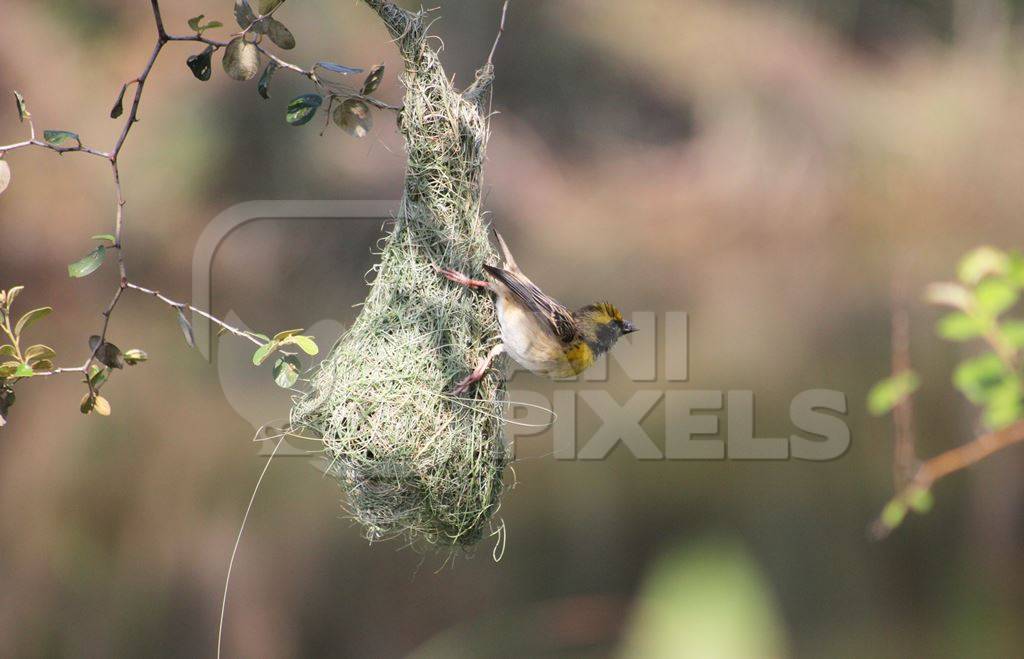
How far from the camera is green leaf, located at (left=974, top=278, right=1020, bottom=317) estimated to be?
947 mm

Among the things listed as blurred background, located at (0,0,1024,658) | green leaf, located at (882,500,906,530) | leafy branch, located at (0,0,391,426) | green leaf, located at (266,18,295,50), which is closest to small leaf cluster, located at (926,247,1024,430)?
green leaf, located at (882,500,906,530)

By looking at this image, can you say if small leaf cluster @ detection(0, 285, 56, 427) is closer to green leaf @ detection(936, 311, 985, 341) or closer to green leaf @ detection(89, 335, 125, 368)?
green leaf @ detection(89, 335, 125, 368)

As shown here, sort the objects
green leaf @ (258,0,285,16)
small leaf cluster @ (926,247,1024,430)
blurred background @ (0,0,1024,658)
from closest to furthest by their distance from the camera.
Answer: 1. small leaf cluster @ (926,247,1024,430)
2. green leaf @ (258,0,285,16)
3. blurred background @ (0,0,1024,658)

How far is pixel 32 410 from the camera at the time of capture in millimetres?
7812

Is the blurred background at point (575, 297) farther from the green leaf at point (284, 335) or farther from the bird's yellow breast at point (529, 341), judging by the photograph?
the green leaf at point (284, 335)

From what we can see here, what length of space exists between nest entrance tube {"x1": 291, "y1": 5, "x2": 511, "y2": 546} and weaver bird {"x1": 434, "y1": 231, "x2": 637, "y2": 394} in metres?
0.04

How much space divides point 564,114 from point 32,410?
21.9ft

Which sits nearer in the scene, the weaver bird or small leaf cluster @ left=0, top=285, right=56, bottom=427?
small leaf cluster @ left=0, top=285, right=56, bottom=427

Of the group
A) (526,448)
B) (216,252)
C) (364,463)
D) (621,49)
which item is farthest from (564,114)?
(364,463)

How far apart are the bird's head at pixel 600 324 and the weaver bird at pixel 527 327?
0.05 m

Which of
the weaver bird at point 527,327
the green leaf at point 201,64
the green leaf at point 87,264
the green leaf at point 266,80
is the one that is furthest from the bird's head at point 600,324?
the green leaf at point 87,264

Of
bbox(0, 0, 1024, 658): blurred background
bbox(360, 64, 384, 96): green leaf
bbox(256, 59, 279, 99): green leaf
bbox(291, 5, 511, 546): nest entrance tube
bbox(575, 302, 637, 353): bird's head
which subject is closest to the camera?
bbox(256, 59, 279, 99): green leaf

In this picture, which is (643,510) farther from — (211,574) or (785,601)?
(211,574)

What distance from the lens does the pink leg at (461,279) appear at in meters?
2.92
